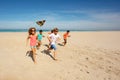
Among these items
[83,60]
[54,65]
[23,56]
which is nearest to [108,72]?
[83,60]

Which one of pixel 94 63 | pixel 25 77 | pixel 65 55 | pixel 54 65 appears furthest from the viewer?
pixel 65 55

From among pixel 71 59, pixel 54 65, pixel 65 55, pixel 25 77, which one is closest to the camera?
pixel 25 77

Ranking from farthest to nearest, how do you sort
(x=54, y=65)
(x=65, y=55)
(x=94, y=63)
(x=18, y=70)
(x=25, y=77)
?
(x=65, y=55)
(x=94, y=63)
(x=54, y=65)
(x=18, y=70)
(x=25, y=77)

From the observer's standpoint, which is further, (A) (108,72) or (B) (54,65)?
(B) (54,65)

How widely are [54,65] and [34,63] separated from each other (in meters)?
1.01

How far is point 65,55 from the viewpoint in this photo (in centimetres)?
943

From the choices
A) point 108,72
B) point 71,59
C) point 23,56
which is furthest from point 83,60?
point 23,56

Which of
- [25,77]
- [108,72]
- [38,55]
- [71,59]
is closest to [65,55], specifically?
[71,59]

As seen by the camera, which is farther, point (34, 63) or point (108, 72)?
point (34, 63)

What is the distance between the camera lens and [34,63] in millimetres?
7637

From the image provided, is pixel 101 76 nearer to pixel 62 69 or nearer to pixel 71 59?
pixel 62 69

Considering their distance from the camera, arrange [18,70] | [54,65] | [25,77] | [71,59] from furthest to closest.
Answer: [71,59]
[54,65]
[18,70]
[25,77]

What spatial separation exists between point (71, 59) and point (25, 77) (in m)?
3.25

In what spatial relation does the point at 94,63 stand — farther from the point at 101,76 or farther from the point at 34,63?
the point at 34,63
